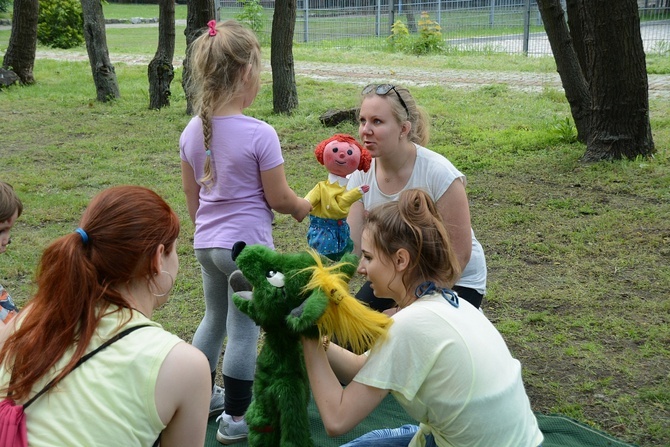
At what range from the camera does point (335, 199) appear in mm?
3238

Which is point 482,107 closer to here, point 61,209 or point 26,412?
point 61,209

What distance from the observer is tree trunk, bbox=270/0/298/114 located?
931 centimetres

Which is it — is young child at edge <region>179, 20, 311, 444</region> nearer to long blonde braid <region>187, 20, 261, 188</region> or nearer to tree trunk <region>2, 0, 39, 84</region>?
long blonde braid <region>187, 20, 261, 188</region>

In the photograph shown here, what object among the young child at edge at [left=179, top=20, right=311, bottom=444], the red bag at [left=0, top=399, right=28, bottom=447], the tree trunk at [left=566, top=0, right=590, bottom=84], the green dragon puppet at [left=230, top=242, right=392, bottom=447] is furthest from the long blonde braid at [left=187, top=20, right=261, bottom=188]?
the tree trunk at [left=566, top=0, right=590, bottom=84]

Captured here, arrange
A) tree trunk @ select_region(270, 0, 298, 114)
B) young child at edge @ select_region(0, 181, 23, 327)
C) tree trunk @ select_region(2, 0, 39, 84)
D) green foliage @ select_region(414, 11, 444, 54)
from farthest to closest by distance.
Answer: green foliage @ select_region(414, 11, 444, 54)
tree trunk @ select_region(2, 0, 39, 84)
tree trunk @ select_region(270, 0, 298, 114)
young child at edge @ select_region(0, 181, 23, 327)

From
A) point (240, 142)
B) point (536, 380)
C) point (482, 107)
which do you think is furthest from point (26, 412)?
point (482, 107)

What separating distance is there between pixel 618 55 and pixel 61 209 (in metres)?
5.08

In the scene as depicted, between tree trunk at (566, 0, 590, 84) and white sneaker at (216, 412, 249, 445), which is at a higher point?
tree trunk at (566, 0, 590, 84)

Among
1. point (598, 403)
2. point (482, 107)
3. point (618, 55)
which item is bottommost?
point (598, 403)

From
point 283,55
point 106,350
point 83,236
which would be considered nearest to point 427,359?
point 106,350

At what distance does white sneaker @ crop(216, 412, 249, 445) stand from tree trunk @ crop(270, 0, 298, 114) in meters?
6.75

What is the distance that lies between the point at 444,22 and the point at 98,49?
1113 centimetres

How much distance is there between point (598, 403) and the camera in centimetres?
355

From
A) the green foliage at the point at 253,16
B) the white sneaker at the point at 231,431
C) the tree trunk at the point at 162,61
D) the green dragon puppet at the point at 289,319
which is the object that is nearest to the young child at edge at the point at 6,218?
the white sneaker at the point at 231,431
